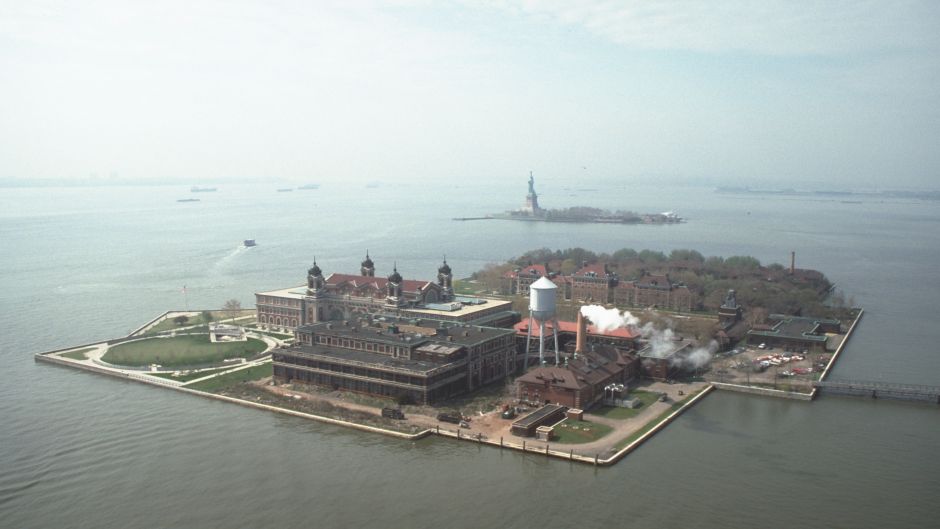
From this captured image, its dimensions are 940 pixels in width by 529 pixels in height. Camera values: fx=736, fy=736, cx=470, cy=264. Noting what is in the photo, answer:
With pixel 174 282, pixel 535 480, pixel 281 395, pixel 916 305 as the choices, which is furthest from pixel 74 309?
pixel 916 305

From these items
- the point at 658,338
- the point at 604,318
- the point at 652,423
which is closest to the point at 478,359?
the point at 604,318

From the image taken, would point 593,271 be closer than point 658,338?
No

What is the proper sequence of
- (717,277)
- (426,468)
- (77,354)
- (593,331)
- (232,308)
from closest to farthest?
(426,468), (77,354), (593,331), (232,308), (717,277)

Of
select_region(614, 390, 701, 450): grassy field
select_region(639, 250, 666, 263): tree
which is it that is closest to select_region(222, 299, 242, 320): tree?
select_region(614, 390, 701, 450): grassy field

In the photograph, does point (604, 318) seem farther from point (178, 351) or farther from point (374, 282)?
A: point (178, 351)

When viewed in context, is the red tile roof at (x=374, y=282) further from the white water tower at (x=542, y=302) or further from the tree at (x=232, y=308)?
the white water tower at (x=542, y=302)

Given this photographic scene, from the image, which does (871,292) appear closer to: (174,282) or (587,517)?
(587,517)

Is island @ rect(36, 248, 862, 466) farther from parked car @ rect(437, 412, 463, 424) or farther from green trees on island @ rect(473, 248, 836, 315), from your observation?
green trees on island @ rect(473, 248, 836, 315)

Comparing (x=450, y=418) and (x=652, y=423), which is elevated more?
(x=450, y=418)
